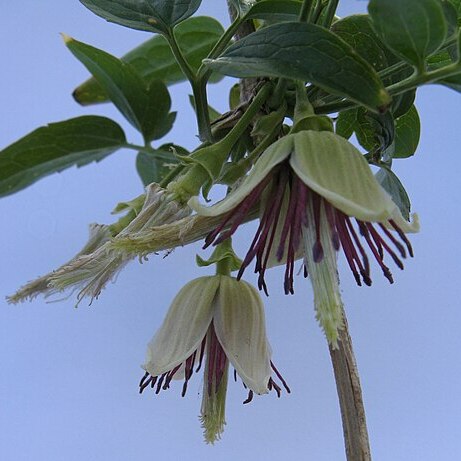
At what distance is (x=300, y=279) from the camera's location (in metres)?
0.53

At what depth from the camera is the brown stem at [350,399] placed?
531 millimetres

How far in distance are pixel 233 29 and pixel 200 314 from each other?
24 centimetres

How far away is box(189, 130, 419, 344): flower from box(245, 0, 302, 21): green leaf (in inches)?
6.8

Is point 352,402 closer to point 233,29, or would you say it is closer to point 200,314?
point 200,314

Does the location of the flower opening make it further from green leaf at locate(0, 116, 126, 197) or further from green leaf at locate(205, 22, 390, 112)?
green leaf at locate(0, 116, 126, 197)

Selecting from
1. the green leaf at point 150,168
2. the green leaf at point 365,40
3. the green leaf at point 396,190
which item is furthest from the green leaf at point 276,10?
the green leaf at point 150,168

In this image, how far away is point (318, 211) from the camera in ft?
1.49

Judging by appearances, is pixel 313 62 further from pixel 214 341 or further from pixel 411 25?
pixel 214 341

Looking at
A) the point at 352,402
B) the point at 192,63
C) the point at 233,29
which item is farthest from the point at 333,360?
the point at 192,63

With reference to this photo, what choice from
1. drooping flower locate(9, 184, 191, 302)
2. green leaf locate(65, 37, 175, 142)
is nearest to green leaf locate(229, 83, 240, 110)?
green leaf locate(65, 37, 175, 142)

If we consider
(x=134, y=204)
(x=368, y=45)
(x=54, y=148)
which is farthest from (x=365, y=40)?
(x=54, y=148)

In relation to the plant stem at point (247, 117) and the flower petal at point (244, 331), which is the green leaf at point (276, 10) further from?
the flower petal at point (244, 331)

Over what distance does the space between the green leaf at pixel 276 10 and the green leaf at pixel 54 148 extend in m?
0.25

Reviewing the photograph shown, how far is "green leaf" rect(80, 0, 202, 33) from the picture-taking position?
61cm
